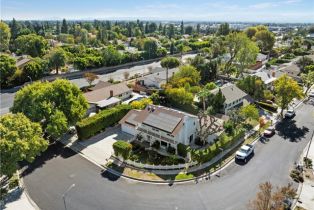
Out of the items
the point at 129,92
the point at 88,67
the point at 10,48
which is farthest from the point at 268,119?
the point at 10,48

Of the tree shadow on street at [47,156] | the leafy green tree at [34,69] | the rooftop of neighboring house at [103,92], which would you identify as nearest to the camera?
the tree shadow on street at [47,156]

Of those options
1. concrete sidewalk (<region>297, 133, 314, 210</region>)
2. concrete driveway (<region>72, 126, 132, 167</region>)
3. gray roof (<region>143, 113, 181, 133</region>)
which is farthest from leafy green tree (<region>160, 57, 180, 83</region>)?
concrete sidewalk (<region>297, 133, 314, 210</region>)

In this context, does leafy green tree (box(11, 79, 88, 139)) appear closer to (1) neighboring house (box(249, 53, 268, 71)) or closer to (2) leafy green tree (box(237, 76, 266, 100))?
(2) leafy green tree (box(237, 76, 266, 100))

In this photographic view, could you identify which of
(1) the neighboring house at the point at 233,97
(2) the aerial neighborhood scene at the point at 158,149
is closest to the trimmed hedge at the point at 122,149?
(2) the aerial neighborhood scene at the point at 158,149

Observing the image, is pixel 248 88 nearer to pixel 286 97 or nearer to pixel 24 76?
pixel 286 97

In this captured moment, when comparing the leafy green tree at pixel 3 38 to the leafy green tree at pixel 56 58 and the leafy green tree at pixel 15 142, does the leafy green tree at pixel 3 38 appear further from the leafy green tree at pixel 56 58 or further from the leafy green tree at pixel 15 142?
the leafy green tree at pixel 15 142

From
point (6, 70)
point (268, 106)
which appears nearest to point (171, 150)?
point (268, 106)

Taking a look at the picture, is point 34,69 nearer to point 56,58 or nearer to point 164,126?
point 56,58

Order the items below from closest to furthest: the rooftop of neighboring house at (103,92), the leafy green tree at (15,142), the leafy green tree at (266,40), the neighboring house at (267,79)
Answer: the leafy green tree at (15,142)
the rooftop of neighboring house at (103,92)
the neighboring house at (267,79)
the leafy green tree at (266,40)
